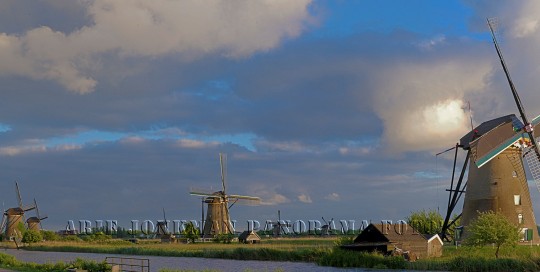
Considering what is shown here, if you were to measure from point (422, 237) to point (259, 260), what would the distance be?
1452 centimetres

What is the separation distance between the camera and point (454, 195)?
5053 cm

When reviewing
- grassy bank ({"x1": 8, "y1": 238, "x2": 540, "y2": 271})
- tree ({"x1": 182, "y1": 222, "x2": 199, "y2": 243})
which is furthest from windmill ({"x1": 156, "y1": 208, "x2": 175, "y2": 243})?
grassy bank ({"x1": 8, "y1": 238, "x2": 540, "y2": 271})

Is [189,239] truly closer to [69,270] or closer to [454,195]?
[454,195]

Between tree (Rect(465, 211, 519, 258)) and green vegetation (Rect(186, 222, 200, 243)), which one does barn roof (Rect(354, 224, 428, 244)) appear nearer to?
tree (Rect(465, 211, 519, 258))

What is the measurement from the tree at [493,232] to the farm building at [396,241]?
2939 millimetres

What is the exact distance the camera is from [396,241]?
43.8 metres

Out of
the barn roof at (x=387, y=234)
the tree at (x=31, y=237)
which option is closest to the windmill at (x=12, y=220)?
the tree at (x=31, y=237)

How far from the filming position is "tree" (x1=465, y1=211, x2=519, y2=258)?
4081cm

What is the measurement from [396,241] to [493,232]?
21.4 feet

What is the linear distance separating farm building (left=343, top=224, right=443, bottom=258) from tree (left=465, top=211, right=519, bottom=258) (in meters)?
2.94

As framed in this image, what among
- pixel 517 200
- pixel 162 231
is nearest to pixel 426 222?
pixel 517 200

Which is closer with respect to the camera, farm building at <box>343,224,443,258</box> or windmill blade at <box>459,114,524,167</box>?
farm building at <box>343,224,443,258</box>

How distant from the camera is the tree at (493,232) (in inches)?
1607

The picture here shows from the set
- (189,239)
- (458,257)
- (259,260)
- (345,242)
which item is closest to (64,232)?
(189,239)
